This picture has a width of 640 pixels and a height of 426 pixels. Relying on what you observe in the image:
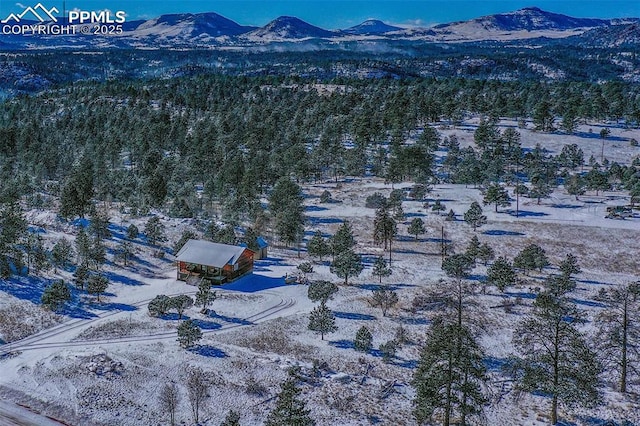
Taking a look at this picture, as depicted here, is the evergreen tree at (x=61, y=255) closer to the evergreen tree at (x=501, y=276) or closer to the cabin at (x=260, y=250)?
the cabin at (x=260, y=250)

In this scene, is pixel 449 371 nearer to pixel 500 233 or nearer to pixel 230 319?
pixel 230 319

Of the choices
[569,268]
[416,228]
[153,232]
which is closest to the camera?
[569,268]

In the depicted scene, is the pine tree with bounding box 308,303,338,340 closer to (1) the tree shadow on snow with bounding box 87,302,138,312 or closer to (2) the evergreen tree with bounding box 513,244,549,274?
(1) the tree shadow on snow with bounding box 87,302,138,312

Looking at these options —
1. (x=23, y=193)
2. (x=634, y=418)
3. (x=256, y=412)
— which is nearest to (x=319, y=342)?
(x=256, y=412)

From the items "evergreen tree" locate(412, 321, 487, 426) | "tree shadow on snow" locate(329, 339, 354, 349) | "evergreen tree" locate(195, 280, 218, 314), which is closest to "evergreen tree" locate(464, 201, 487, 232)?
"tree shadow on snow" locate(329, 339, 354, 349)

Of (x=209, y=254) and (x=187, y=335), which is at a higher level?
(x=209, y=254)

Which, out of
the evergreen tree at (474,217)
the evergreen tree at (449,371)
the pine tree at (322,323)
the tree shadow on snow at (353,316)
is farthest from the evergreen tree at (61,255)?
the evergreen tree at (474,217)

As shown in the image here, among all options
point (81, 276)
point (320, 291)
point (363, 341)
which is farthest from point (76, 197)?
point (363, 341)
